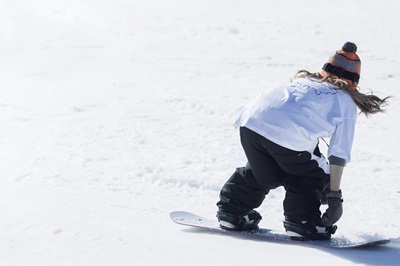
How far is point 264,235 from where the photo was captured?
3.91 m

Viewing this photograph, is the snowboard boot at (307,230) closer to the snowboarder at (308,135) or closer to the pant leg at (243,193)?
the snowboarder at (308,135)

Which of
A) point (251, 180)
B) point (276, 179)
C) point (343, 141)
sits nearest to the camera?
point (343, 141)

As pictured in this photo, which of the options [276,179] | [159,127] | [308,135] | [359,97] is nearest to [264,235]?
[276,179]

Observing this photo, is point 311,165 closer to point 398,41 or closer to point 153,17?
point 398,41

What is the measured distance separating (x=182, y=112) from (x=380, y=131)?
218 cm

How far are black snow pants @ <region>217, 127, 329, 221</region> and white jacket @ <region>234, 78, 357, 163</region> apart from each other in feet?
0.23

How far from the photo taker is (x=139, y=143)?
6.36 meters

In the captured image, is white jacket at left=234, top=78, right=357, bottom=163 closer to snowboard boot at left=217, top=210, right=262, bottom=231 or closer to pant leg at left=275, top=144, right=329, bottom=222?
pant leg at left=275, top=144, right=329, bottom=222

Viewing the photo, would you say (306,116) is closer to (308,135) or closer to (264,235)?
(308,135)

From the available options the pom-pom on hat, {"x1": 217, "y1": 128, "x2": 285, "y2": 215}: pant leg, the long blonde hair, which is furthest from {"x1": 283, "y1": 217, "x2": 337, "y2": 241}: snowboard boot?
the pom-pom on hat

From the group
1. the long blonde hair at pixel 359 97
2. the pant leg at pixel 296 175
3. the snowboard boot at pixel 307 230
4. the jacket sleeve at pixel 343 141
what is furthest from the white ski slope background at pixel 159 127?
the long blonde hair at pixel 359 97

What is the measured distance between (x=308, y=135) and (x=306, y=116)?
0.36 feet

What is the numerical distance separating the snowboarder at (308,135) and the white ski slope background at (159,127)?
10.3 inches

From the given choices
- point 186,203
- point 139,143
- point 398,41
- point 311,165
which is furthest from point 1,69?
point 311,165
